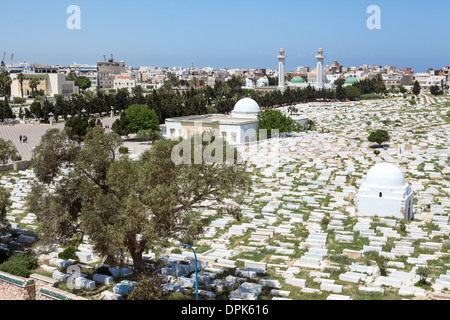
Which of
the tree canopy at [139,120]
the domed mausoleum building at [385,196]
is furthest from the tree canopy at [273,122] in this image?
the domed mausoleum building at [385,196]

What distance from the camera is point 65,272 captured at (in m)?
19.8

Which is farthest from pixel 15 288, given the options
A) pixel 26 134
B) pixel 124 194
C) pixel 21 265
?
pixel 26 134

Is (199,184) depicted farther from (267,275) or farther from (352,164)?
(352,164)

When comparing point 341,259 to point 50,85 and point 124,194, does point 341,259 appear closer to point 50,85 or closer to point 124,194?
point 124,194

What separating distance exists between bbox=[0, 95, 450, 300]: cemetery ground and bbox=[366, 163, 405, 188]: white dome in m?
2.05

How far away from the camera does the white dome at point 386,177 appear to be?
92.5 ft

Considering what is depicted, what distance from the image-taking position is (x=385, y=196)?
2802 centimetres

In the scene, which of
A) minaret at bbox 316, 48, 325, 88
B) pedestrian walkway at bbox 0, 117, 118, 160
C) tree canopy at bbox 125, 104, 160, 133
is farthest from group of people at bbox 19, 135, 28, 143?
minaret at bbox 316, 48, 325, 88

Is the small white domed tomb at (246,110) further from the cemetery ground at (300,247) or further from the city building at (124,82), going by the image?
the city building at (124,82)

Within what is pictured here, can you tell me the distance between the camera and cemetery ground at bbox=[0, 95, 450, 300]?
58.7ft

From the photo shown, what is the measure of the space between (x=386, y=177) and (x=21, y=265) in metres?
20.3

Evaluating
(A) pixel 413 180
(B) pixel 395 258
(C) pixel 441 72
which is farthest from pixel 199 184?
(C) pixel 441 72

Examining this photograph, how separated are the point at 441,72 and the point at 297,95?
345 ft

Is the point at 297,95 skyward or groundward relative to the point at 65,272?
skyward
